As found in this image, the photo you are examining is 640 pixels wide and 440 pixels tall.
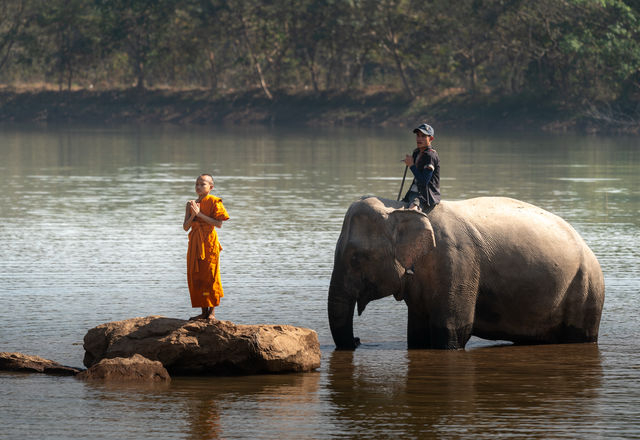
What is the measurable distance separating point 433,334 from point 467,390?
4.91 feet

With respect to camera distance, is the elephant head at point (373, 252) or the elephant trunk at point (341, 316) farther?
the elephant trunk at point (341, 316)

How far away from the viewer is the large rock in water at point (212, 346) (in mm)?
9461

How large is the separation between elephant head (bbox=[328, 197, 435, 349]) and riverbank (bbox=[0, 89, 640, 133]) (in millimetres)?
56421

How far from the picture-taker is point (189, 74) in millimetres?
102250

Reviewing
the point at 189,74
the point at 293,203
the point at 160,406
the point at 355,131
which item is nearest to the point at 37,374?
the point at 160,406

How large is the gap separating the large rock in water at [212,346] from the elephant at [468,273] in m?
0.94

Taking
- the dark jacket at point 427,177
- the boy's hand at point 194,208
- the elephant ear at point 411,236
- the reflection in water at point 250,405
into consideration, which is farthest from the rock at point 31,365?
the dark jacket at point 427,177

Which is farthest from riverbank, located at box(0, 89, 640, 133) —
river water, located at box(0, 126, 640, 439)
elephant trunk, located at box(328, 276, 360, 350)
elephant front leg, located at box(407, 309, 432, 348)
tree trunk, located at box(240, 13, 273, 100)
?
elephant trunk, located at box(328, 276, 360, 350)

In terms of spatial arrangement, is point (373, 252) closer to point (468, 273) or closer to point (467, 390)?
point (468, 273)

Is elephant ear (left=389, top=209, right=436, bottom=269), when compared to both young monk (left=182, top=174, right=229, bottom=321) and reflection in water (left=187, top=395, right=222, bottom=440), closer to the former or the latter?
young monk (left=182, top=174, right=229, bottom=321)

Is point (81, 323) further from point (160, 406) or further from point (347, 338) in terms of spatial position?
point (160, 406)

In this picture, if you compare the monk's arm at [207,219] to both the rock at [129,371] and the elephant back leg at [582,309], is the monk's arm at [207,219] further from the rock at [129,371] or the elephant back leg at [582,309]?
the elephant back leg at [582,309]

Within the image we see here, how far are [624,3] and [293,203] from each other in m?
46.1

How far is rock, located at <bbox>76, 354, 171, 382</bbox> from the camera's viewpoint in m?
9.18
